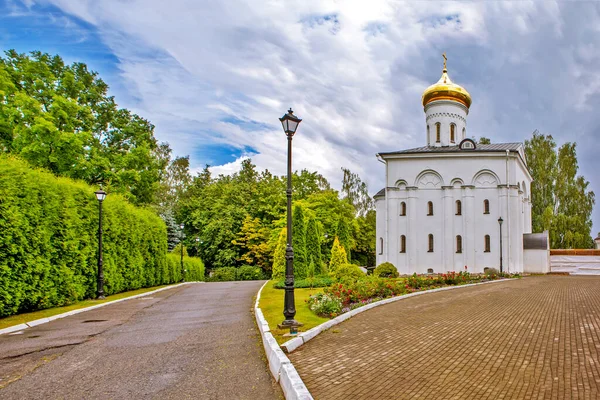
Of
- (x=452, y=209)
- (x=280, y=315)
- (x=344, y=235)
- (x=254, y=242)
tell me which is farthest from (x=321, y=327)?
(x=254, y=242)

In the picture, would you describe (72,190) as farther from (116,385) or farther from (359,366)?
(359,366)

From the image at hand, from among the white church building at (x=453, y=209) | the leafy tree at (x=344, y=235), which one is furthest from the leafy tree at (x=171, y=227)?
the white church building at (x=453, y=209)

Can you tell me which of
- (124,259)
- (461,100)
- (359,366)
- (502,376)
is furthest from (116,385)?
(461,100)

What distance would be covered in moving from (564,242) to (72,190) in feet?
144

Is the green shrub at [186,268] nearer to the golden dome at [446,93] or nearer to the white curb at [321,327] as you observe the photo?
the white curb at [321,327]

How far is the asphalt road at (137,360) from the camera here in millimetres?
5121

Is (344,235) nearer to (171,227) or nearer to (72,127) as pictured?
(72,127)

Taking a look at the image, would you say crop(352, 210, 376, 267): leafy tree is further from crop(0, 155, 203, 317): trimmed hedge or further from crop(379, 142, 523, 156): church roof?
crop(0, 155, 203, 317): trimmed hedge

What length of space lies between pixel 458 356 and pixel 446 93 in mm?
33346

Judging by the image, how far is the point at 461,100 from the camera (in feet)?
121

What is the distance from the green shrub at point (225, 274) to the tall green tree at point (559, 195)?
30.7 m

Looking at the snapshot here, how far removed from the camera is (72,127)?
83.8 feet

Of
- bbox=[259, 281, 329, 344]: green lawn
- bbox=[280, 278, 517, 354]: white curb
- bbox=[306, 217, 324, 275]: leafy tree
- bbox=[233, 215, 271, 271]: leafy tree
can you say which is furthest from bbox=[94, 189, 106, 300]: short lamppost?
bbox=[233, 215, 271, 271]: leafy tree

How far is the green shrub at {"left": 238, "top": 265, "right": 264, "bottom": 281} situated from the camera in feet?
133
